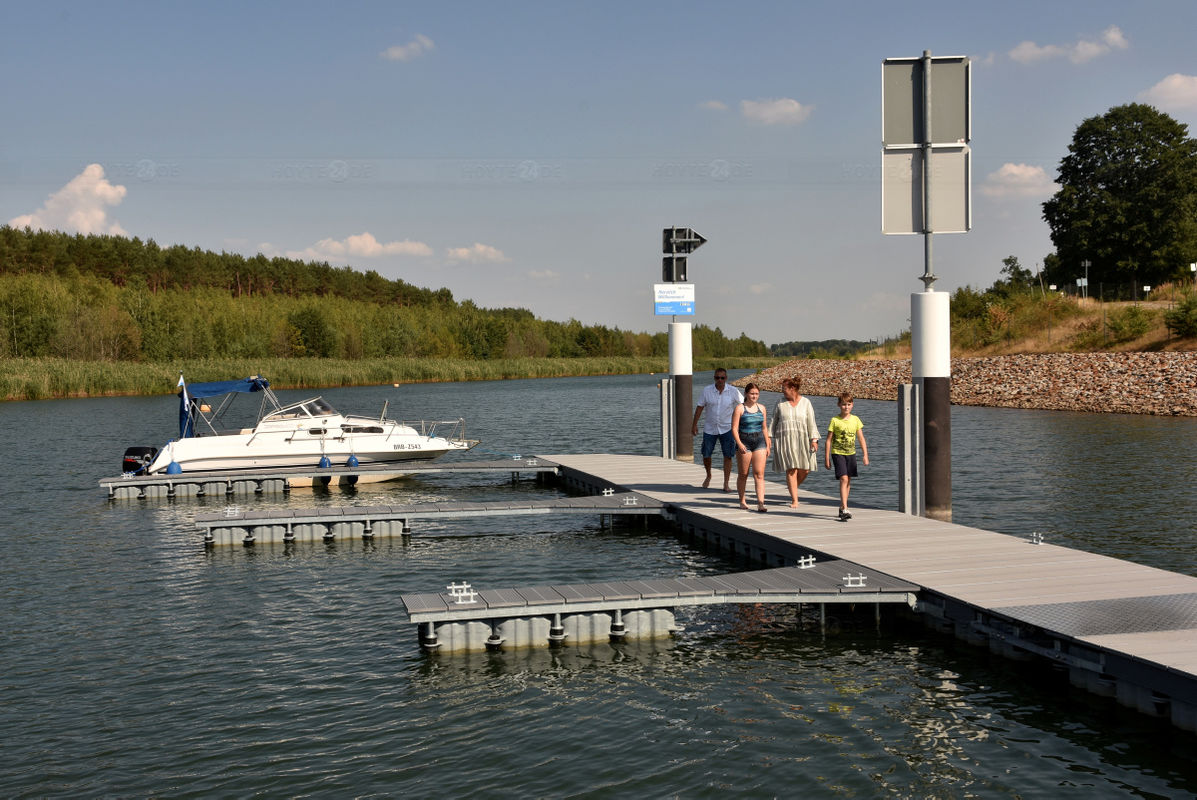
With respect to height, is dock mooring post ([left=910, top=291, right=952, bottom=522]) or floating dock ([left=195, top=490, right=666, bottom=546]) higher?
dock mooring post ([left=910, top=291, right=952, bottom=522])

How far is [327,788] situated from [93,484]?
69.7ft

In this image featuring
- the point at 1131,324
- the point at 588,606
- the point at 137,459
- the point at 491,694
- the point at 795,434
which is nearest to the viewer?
the point at 491,694

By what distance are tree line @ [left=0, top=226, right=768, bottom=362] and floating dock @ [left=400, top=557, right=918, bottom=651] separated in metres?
81.9

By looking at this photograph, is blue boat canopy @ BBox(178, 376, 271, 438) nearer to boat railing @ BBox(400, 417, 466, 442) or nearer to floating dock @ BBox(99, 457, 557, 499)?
floating dock @ BBox(99, 457, 557, 499)

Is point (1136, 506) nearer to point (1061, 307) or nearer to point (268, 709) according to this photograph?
point (268, 709)

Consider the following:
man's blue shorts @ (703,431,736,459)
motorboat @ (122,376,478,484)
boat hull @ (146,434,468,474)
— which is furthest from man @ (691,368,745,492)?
boat hull @ (146,434,468,474)

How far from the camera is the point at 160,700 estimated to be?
902 cm

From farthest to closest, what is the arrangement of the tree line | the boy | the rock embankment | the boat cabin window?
1. the tree line
2. the rock embankment
3. the boat cabin window
4. the boy

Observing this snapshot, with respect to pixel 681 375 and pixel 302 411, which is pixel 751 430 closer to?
pixel 681 375

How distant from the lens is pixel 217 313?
327 feet

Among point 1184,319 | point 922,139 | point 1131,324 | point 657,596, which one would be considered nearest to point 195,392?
point 657,596

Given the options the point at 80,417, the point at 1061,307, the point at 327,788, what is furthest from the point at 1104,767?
the point at 1061,307

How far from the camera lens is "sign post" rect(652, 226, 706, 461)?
21453 mm

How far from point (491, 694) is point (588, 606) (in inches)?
61.3
